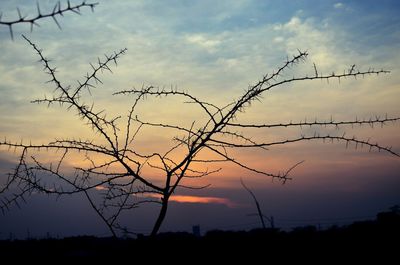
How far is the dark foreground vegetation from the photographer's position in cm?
229

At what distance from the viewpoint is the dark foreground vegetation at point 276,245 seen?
2285 millimetres

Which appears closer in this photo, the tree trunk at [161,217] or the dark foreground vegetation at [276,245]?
the dark foreground vegetation at [276,245]

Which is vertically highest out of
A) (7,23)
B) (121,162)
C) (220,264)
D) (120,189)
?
(7,23)

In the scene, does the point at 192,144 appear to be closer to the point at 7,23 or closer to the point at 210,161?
the point at 210,161

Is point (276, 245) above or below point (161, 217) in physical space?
below

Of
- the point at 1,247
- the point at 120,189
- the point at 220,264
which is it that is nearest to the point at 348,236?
the point at 220,264

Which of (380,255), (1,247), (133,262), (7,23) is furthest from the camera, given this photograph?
(1,247)

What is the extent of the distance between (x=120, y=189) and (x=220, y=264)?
103 cm

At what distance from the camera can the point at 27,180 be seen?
272 centimetres

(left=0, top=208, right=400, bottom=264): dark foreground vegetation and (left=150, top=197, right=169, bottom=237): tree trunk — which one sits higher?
(left=150, top=197, right=169, bottom=237): tree trunk

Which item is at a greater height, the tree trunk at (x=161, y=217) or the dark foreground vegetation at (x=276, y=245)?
the tree trunk at (x=161, y=217)

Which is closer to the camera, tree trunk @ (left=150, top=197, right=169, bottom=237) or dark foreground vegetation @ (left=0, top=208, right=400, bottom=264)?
dark foreground vegetation @ (left=0, top=208, right=400, bottom=264)

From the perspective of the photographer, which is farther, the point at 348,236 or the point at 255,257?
the point at 348,236

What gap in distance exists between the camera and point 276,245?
2.45 meters
